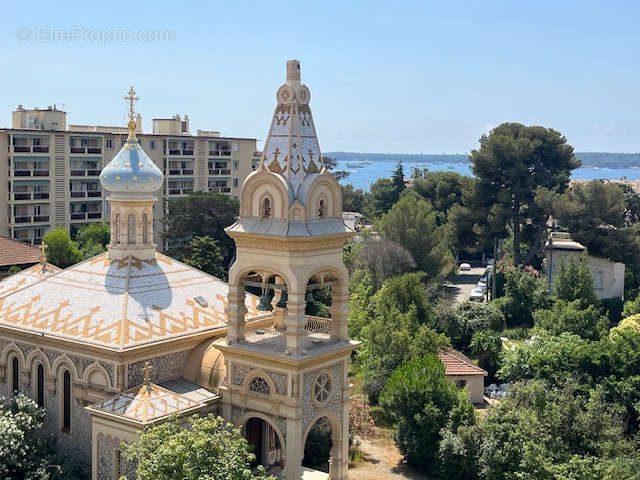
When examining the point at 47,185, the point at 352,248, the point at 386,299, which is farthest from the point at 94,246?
the point at 386,299

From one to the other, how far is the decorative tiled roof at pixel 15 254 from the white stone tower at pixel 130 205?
64.8 feet

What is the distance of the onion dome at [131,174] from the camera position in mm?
26906

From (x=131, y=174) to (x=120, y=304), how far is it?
496 cm

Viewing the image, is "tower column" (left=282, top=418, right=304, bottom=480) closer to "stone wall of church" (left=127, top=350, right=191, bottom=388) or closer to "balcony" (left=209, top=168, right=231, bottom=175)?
"stone wall of church" (left=127, top=350, right=191, bottom=388)

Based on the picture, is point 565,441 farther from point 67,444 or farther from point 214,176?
point 214,176

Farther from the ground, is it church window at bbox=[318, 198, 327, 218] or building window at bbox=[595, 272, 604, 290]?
church window at bbox=[318, 198, 327, 218]

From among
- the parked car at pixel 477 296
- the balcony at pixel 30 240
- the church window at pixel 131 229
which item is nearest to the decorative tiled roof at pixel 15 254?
the balcony at pixel 30 240

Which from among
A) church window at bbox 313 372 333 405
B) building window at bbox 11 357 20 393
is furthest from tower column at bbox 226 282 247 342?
building window at bbox 11 357 20 393

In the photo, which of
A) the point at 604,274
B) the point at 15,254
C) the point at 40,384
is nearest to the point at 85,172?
the point at 15,254

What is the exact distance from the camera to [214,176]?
68.7m

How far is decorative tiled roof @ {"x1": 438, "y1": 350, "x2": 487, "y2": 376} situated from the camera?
37469mm

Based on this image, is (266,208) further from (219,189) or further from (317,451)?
(219,189)

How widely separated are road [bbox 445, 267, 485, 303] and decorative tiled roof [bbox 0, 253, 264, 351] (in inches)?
1216

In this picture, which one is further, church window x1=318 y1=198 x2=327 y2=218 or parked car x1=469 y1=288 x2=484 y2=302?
parked car x1=469 y1=288 x2=484 y2=302
